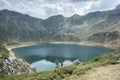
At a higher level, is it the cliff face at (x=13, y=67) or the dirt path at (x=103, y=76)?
the dirt path at (x=103, y=76)

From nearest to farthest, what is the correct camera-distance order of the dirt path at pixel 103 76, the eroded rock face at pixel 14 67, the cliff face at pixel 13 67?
the dirt path at pixel 103 76
the cliff face at pixel 13 67
the eroded rock face at pixel 14 67

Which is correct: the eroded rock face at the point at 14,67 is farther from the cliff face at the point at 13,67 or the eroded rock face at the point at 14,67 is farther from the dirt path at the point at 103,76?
the dirt path at the point at 103,76

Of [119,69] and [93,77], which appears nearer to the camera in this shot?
[93,77]

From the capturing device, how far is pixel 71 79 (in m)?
41.6

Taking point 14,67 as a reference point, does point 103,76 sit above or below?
above

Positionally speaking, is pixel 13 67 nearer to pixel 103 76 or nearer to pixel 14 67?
pixel 14 67

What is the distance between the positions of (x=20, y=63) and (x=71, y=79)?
466 ft

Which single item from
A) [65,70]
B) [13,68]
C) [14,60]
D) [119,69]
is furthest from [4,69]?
[119,69]

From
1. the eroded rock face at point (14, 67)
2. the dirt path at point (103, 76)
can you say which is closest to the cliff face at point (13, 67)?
the eroded rock face at point (14, 67)

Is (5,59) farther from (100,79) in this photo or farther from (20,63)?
(100,79)

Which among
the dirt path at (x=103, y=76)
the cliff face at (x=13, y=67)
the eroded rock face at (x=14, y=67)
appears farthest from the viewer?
the eroded rock face at (x=14, y=67)

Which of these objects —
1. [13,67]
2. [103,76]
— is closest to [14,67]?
[13,67]

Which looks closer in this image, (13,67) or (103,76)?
(103,76)

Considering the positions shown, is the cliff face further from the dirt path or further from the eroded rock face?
the dirt path
